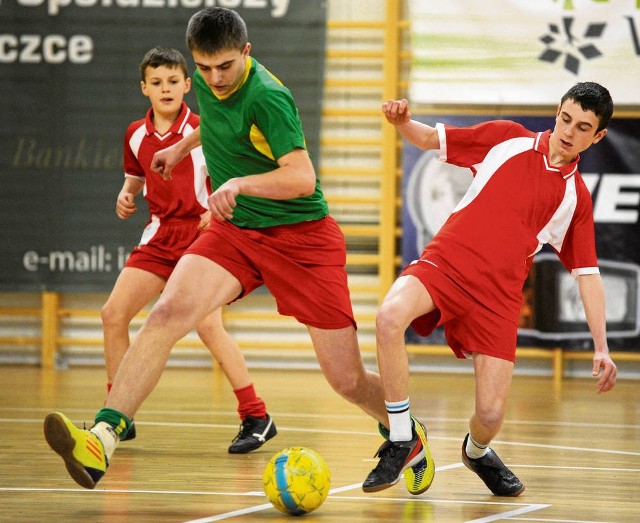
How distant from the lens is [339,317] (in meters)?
3.87

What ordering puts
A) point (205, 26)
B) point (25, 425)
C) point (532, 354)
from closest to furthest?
point (205, 26) < point (25, 425) < point (532, 354)

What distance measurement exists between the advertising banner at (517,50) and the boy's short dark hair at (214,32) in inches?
212

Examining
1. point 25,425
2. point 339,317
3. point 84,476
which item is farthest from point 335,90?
point 84,476

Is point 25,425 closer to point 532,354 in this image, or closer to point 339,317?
point 339,317

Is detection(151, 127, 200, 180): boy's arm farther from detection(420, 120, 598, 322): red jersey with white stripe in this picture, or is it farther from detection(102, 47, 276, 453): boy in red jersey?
detection(420, 120, 598, 322): red jersey with white stripe

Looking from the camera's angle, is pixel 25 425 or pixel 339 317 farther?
pixel 25 425

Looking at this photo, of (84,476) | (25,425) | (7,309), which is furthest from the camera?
(7,309)

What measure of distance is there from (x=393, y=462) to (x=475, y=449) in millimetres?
438

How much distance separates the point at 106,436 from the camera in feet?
11.0

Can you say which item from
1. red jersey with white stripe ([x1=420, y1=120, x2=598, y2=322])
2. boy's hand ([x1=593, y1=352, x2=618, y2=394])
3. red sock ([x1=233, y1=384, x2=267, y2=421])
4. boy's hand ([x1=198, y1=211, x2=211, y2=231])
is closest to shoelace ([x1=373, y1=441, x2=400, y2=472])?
red jersey with white stripe ([x1=420, y1=120, x2=598, y2=322])

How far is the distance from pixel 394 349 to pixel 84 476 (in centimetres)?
108

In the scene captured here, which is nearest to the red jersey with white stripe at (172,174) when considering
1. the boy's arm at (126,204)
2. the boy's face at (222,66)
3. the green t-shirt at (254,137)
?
the boy's arm at (126,204)

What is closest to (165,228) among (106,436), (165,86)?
(165,86)

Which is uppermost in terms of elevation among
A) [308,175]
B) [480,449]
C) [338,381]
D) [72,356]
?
[308,175]
